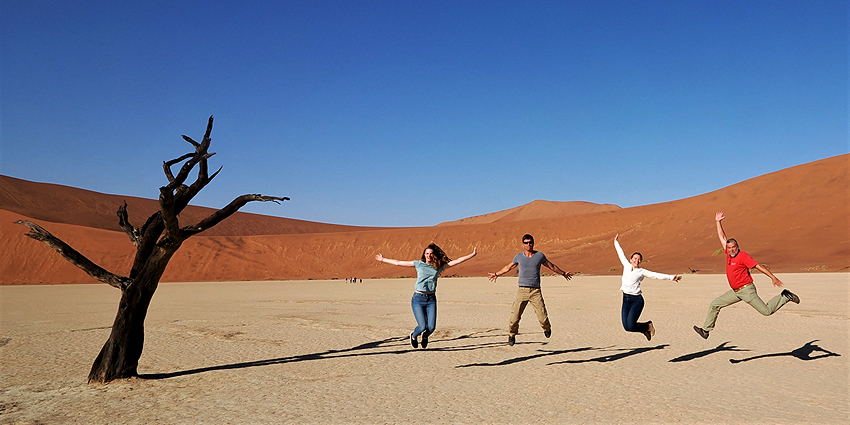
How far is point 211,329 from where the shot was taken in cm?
1495

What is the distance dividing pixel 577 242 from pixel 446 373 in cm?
6526

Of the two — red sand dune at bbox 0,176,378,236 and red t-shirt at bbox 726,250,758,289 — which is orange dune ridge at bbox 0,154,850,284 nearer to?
red t-shirt at bbox 726,250,758,289

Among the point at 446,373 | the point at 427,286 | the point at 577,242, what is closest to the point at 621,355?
the point at 446,373

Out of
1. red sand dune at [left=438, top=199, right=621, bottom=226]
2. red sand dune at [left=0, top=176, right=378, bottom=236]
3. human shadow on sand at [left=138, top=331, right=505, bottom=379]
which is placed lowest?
human shadow on sand at [left=138, top=331, right=505, bottom=379]

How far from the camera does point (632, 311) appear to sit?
941 cm

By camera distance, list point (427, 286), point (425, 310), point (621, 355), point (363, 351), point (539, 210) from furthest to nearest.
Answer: point (539, 210)
point (363, 351)
point (621, 355)
point (425, 310)
point (427, 286)

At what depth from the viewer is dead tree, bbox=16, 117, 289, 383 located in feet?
27.1

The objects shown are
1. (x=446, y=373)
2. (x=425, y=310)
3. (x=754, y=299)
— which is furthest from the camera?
(x=425, y=310)

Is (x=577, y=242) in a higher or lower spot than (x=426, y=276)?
higher

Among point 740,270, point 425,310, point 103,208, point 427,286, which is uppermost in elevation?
point 103,208

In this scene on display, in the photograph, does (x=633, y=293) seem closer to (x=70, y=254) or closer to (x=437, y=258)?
(x=437, y=258)

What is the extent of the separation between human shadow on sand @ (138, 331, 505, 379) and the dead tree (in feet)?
1.67

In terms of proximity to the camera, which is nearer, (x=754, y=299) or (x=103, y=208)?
(x=754, y=299)

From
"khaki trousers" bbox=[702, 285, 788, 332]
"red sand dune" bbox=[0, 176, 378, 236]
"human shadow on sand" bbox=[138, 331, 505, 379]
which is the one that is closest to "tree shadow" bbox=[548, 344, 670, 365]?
"khaki trousers" bbox=[702, 285, 788, 332]
